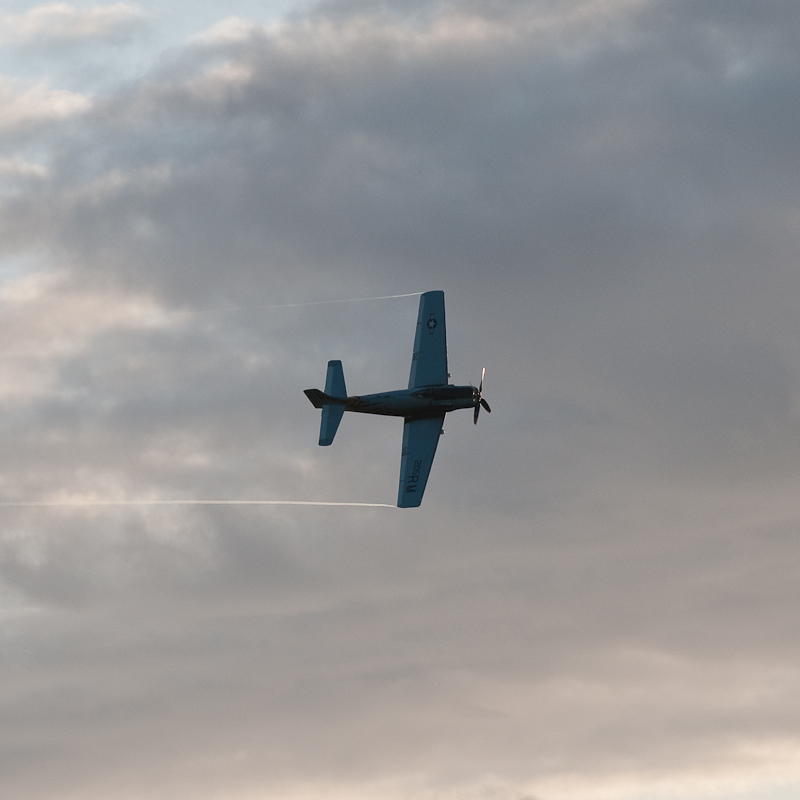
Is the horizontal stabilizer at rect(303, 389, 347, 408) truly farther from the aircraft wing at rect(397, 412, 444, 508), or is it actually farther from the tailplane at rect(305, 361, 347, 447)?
the aircraft wing at rect(397, 412, 444, 508)

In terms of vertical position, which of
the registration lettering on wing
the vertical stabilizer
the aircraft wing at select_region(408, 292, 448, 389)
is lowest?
the registration lettering on wing

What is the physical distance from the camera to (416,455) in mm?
108750

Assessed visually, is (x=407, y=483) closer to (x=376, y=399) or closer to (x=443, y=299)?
(x=376, y=399)

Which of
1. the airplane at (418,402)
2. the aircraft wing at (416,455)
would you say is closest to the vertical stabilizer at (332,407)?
the airplane at (418,402)

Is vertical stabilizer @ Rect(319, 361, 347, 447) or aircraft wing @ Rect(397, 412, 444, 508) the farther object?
vertical stabilizer @ Rect(319, 361, 347, 447)

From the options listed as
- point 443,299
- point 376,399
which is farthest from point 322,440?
point 443,299

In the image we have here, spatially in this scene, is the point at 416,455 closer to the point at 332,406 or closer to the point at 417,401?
the point at 417,401

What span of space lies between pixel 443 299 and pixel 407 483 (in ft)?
67.8

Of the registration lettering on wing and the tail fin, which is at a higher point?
the tail fin

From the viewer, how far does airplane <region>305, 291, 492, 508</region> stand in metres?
109

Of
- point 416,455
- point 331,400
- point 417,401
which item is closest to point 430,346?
point 417,401

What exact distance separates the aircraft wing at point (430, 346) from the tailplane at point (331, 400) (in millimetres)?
6474

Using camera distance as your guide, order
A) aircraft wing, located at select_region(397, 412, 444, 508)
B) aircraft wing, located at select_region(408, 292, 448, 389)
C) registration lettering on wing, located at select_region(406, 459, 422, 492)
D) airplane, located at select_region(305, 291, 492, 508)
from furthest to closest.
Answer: aircraft wing, located at select_region(408, 292, 448, 389) → airplane, located at select_region(305, 291, 492, 508) → registration lettering on wing, located at select_region(406, 459, 422, 492) → aircraft wing, located at select_region(397, 412, 444, 508)

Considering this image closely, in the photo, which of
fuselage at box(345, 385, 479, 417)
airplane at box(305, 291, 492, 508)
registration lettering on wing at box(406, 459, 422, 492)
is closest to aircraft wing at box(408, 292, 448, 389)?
airplane at box(305, 291, 492, 508)
